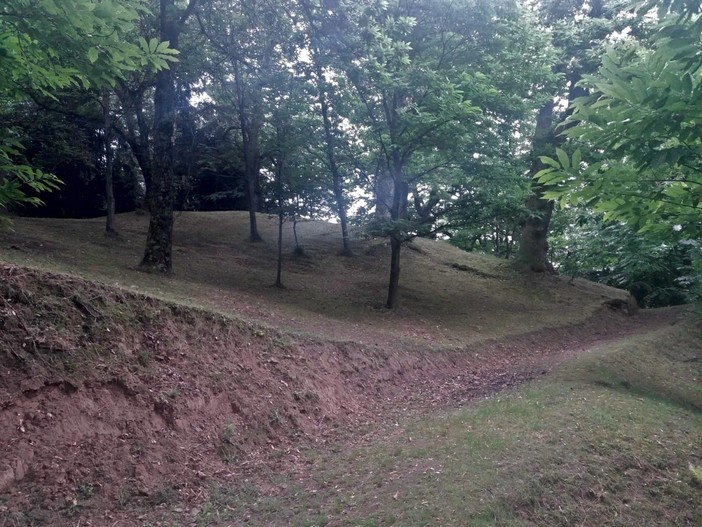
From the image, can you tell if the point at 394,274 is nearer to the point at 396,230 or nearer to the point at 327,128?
the point at 396,230

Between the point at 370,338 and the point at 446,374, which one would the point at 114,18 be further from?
the point at 446,374

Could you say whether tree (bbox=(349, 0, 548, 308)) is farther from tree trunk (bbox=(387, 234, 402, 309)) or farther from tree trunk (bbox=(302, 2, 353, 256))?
tree trunk (bbox=(302, 2, 353, 256))

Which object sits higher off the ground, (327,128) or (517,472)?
(327,128)

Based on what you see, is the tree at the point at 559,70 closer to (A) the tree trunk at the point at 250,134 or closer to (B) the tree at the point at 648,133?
(A) the tree trunk at the point at 250,134

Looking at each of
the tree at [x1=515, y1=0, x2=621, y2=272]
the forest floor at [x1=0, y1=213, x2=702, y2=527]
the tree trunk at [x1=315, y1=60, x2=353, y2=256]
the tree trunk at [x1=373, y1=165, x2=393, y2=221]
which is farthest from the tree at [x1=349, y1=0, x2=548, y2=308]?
the forest floor at [x1=0, y1=213, x2=702, y2=527]

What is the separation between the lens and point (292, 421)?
25.6 ft

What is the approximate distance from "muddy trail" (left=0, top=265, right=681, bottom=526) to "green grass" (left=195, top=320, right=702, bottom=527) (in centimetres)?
64

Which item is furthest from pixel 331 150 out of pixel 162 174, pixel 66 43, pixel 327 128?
pixel 66 43

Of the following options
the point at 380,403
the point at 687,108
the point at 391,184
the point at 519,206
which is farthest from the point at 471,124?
the point at 687,108

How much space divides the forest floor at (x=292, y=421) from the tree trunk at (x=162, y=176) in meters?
1.02

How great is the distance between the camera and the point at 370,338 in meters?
12.0

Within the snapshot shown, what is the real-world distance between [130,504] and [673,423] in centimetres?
745

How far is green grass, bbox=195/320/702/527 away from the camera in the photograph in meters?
5.35

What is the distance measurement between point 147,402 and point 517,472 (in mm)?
4181
